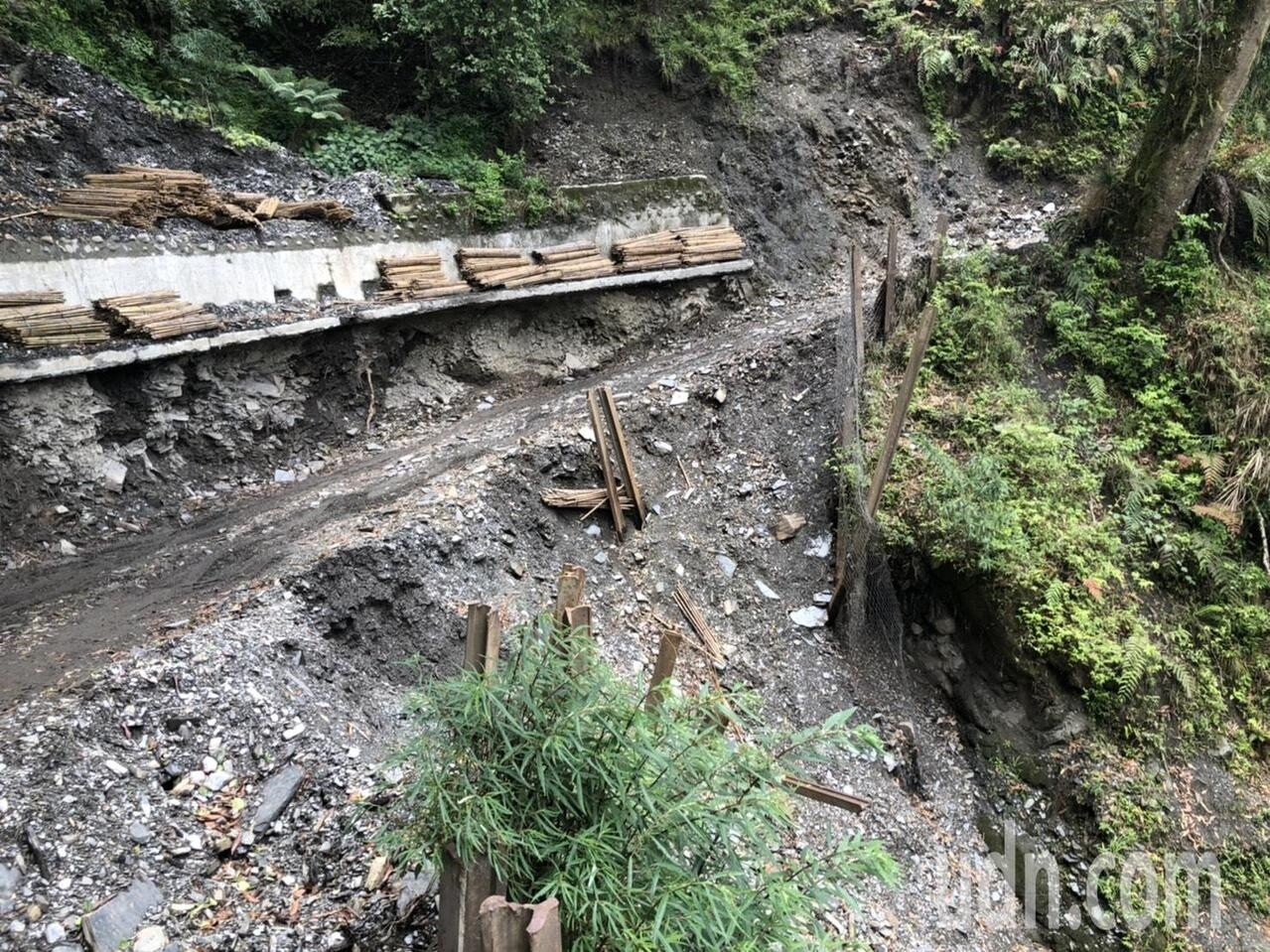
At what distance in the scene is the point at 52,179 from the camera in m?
7.18

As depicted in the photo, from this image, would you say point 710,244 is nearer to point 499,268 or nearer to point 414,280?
point 499,268

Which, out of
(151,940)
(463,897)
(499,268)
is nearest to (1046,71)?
(499,268)

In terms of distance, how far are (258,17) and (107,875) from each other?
9.94 metres

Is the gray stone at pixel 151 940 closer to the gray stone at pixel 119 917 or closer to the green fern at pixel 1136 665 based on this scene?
the gray stone at pixel 119 917

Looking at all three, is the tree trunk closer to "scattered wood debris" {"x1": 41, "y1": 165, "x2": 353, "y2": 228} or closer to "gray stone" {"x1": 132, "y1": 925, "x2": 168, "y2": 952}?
"scattered wood debris" {"x1": 41, "y1": 165, "x2": 353, "y2": 228}

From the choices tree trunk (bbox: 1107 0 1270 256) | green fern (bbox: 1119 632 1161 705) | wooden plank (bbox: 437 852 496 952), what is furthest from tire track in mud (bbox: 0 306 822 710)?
tree trunk (bbox: 1107 0 1270 256)

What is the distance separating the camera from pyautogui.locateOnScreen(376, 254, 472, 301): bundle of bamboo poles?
8.59m

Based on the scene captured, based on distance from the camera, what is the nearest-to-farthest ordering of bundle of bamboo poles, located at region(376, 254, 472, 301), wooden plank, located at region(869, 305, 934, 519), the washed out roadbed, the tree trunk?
the washed out roadbed < wooden plank, located at region(869, 305, 934, 519) < the tree trunk < bundle of bamboo poles, located at region(376, 254, 472, 301)

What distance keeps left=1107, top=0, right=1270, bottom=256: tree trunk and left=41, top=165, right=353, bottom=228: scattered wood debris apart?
9.13 m

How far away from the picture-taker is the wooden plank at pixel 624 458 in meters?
7.32

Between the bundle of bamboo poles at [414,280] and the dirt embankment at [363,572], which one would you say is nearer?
the dirt embankment at [363,572]

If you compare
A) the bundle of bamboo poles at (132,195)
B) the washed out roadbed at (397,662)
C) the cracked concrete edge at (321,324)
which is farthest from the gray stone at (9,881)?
the bundle of bamboo poles at (132,195)

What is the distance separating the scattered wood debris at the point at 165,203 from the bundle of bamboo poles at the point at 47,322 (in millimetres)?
962

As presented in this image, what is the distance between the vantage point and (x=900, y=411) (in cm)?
631
